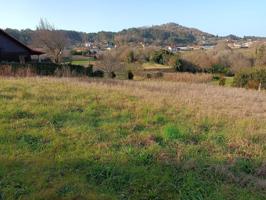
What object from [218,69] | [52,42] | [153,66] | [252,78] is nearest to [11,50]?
[52,42]

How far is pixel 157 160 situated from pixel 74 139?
1.83 m

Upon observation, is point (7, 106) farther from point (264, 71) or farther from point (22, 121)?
point (264, 71)

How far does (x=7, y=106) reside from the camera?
29.6 feet

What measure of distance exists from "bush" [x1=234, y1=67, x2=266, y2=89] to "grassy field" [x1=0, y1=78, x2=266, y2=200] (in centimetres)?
2173

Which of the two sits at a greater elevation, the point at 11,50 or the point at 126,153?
the point at 11,50

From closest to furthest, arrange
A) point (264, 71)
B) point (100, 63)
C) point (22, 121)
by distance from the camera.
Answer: point (22, 121)
point (264, 71)
point (100, 63)

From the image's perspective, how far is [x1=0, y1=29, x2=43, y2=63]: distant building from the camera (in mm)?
30312

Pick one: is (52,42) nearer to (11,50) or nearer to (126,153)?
(11,50)

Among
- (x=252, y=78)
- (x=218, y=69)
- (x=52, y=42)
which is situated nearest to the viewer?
(x=252, y=78)

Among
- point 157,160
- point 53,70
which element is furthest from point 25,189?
point 53,70

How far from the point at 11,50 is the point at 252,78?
22.2m

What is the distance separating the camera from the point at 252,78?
30875mm

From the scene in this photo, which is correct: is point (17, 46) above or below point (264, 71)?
above

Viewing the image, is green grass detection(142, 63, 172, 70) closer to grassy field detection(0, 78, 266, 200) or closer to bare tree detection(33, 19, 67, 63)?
bare tree detection(33, 19, 67, 63)
